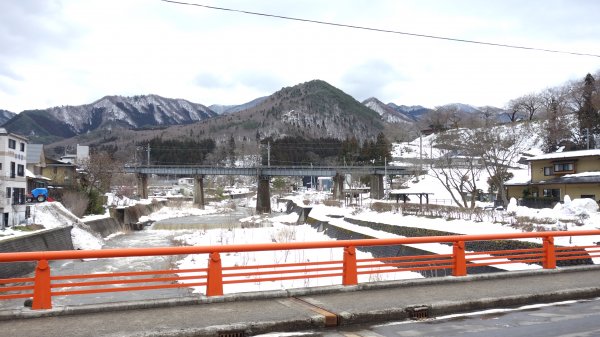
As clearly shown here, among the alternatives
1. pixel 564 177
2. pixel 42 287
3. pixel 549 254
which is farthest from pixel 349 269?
pixel 564 177

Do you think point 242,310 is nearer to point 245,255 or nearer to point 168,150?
point 245,255

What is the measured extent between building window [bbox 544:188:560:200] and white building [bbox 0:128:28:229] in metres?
50.1

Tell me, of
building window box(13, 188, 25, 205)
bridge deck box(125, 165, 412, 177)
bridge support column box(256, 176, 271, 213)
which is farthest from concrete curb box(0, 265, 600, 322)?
bridge deck box(125, 165, 412, 177)

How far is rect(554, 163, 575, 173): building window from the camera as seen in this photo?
2028 inches

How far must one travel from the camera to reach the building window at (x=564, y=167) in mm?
51500

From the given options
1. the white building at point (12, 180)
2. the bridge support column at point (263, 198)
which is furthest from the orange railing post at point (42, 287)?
the bridge support column at point (263, 198)

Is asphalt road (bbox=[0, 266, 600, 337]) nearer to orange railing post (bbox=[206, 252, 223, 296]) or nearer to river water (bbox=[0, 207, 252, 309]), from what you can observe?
orange railing post (bbox=[206, 252, 223, 296])

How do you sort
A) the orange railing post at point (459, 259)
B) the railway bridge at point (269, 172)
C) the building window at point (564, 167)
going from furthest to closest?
the railway bridge at point (269, 172), the building window at point (564, 167), the orange railing post at point (459, 259)

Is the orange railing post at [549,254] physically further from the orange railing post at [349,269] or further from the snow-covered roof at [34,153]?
the snow-covered roof at [34,153]

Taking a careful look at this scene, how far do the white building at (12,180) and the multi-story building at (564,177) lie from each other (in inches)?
1940

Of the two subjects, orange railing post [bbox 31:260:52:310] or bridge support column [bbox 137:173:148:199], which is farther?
bridge support column [bbox 137:173:148:199]

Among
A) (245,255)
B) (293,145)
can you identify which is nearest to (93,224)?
(245,255)

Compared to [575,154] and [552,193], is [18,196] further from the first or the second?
[575,154]

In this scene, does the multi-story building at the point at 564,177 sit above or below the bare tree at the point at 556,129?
below
